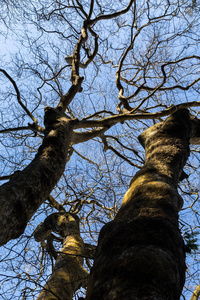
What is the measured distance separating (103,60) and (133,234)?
244 inches

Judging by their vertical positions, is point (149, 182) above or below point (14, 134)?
below

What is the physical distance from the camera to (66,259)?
2824 mm

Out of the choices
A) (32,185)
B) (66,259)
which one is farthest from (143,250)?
(66,259)

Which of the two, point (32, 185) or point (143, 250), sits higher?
point (32, 185)

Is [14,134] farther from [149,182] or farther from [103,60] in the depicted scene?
[149,182]

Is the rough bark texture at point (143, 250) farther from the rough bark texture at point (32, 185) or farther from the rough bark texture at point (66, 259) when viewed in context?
the rough bark texture at point (66, 259)

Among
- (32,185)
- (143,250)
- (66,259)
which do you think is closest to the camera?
(143,250)

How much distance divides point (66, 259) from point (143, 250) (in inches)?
83.5

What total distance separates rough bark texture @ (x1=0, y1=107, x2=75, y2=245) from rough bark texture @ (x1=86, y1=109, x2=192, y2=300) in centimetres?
80

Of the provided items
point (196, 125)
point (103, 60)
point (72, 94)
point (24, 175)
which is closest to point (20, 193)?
point (24, 175)

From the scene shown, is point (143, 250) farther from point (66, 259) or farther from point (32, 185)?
point (66, 259)

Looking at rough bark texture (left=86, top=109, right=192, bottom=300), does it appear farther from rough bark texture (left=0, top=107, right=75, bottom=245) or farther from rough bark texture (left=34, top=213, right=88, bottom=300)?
rough bark texture (left=34, top=213, right=88, bottom=300)

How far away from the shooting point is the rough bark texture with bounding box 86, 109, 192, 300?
907mm

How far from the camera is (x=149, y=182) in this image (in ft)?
5.34
